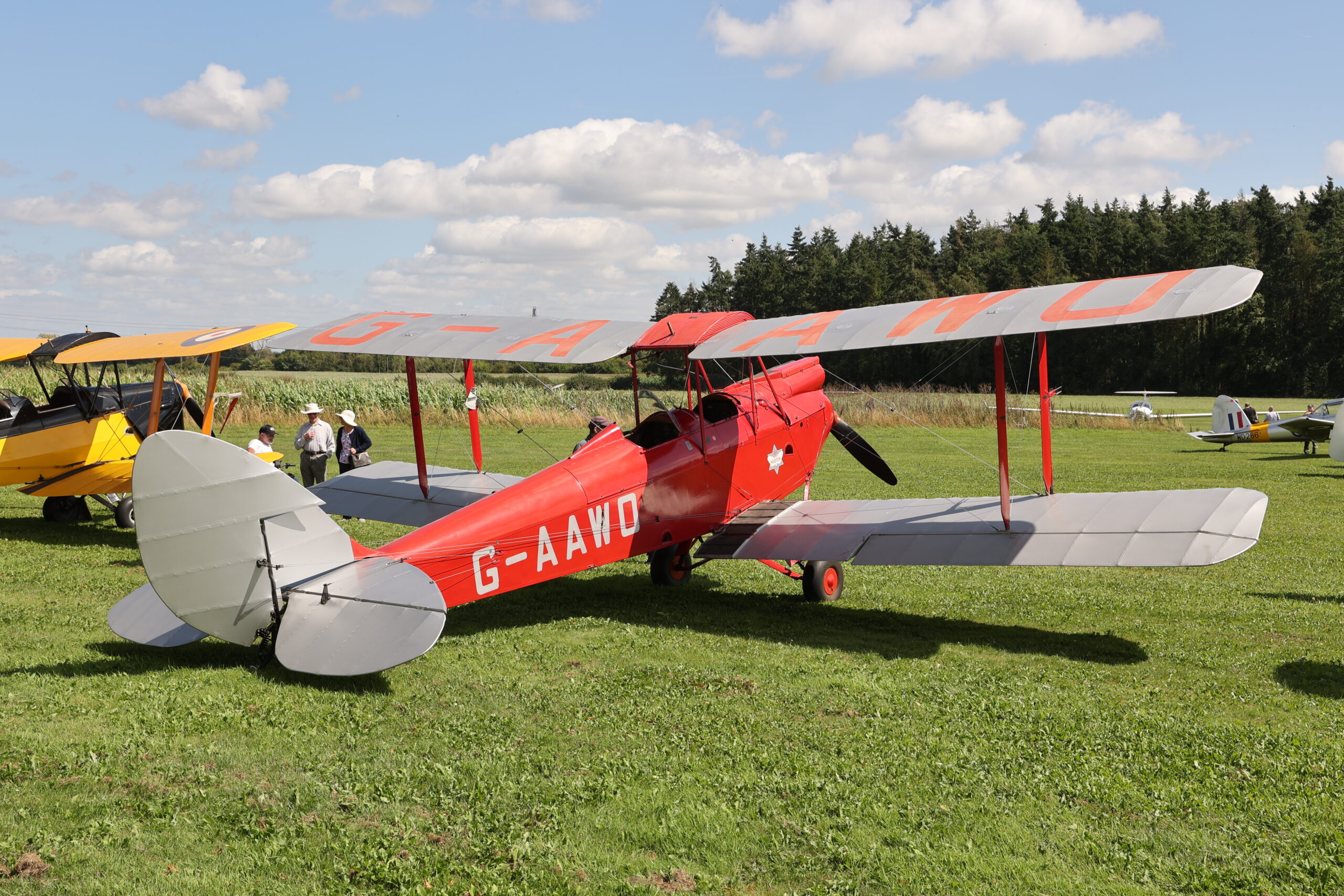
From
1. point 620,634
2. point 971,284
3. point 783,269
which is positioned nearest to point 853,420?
point 620,634

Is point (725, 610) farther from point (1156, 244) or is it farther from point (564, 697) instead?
point (1156, 244)

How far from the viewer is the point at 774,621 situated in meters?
7.71

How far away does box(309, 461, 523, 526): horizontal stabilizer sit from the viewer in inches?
361

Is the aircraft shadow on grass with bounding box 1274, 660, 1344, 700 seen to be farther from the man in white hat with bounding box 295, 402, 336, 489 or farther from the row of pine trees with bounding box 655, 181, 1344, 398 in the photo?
the row of pine trees with bounding box 655, 181, 1344, 398

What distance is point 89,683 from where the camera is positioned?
18.0 feet

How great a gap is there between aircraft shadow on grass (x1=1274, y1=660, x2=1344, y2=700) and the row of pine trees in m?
50.1

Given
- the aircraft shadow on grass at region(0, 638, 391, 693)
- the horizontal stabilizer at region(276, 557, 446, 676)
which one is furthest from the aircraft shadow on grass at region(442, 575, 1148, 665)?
the horizontal stabilizer at region(276, 557, 446, 676)

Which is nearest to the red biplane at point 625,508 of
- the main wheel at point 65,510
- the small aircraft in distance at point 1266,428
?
the main wheel at point 65,510

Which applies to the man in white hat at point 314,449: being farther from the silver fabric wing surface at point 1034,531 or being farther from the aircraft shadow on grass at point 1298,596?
the aircraft shadow on grass at point 1298,596

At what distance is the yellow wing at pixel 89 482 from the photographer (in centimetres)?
1098

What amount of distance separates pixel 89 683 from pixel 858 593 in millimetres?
6013

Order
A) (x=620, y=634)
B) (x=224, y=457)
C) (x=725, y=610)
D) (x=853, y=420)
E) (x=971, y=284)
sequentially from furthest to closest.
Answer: (x=971, y=284) < (x=853, y=420) < (x=725, y=610) < (x=620, y=634) < (x=224, y=457)

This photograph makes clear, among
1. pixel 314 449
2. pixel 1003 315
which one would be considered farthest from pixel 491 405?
pixel 1003 315

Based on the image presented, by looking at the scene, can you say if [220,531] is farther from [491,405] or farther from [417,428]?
[491,405]
